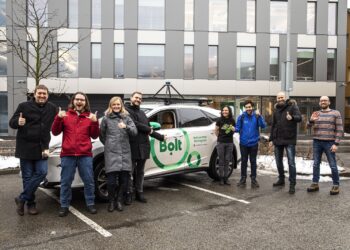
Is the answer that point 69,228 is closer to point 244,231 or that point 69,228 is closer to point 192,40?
point 244,231

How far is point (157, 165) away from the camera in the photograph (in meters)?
7.46

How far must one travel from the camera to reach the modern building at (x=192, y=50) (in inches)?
1009

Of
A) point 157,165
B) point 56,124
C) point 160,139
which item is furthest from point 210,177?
point 56,124

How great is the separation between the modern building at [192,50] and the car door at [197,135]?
58.5 ft

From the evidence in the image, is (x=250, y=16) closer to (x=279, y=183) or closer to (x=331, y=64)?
(x=331, y=64)

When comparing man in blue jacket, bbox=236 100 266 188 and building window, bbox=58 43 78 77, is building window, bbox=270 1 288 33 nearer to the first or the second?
building window, bbox=58 43 78 77

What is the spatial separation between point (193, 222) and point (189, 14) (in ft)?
74.7

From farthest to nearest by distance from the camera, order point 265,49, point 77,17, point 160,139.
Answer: point 265,49, point 77,17, point 160,139

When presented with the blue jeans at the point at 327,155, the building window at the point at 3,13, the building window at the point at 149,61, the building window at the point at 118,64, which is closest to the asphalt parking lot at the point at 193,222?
the blue jeans at the point at 327,155

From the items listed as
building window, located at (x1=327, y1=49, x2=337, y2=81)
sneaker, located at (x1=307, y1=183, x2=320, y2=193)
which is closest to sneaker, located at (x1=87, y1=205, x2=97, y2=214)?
sneaker, located at (x1=307, y1=183, x2=320, y2=193)

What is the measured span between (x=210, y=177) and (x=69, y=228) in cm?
425

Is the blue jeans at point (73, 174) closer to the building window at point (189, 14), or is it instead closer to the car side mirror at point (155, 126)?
the car side mirror at point (155, 126)

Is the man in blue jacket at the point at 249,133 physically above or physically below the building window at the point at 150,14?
below

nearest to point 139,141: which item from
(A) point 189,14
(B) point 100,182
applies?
(B) point 100,182
